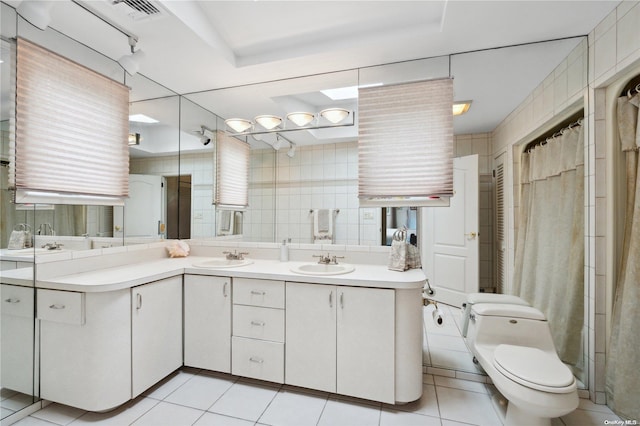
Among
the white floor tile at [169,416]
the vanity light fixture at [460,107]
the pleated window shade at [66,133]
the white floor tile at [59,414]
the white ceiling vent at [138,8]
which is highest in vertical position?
the white ceiling vent at [138,8]

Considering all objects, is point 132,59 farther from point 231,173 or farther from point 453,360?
point 453,360

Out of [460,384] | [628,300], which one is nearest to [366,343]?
[460,384]

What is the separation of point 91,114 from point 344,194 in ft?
6.41

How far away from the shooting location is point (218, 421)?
5.26 feet

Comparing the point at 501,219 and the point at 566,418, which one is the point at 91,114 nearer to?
the point at 566,418

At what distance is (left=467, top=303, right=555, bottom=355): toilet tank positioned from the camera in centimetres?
175

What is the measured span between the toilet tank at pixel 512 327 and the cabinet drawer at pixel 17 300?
2.78 meters

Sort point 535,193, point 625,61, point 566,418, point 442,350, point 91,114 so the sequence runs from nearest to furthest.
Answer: point 625,61 → point 566,418 → point 91,114 → point 442,350 → point 535,193

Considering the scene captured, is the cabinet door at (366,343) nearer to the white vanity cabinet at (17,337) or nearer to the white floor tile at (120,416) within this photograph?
the white floor tile at (120,416)

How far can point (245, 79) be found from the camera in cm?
242

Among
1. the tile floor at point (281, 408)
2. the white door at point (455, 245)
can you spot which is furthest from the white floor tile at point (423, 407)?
the white door at point (455, 245)

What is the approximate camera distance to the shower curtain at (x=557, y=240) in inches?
79.7

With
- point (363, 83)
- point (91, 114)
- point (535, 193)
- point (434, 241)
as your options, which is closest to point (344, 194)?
point (363, 83)

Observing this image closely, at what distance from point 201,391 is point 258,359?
43cm
